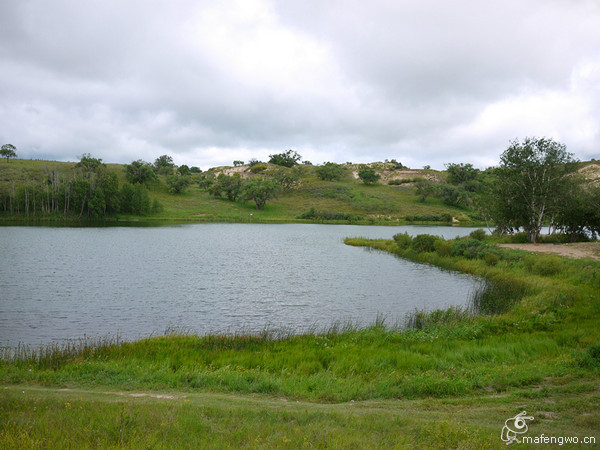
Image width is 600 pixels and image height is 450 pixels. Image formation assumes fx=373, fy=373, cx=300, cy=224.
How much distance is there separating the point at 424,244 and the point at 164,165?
147m

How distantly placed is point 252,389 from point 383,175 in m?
194

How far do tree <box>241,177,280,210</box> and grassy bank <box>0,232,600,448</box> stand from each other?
368 feet

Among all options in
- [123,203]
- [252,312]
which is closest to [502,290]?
[252,312]

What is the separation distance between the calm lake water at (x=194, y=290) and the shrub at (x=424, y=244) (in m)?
3.09

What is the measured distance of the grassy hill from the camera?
367 feet

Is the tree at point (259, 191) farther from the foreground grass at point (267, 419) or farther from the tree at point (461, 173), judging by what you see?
the foreground grass at point (267, 419)

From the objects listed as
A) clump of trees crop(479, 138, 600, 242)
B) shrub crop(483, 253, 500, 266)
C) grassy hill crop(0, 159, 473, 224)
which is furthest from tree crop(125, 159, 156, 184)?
shrub crop(483, 253, 500, 266)

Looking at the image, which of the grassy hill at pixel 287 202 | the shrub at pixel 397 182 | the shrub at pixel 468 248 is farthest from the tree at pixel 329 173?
the shrub at pixel 468 248

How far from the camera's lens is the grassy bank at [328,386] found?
6.46 meters

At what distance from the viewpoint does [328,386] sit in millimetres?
10359

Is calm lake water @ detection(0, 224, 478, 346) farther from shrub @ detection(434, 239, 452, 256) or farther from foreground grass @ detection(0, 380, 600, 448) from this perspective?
foreground grass @ detection(0, 380, 600, 448)

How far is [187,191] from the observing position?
140 m

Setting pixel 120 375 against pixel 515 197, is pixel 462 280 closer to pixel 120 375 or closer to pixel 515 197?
pixel 515 197

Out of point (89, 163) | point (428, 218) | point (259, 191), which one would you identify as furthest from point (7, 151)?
point (428, 218)
